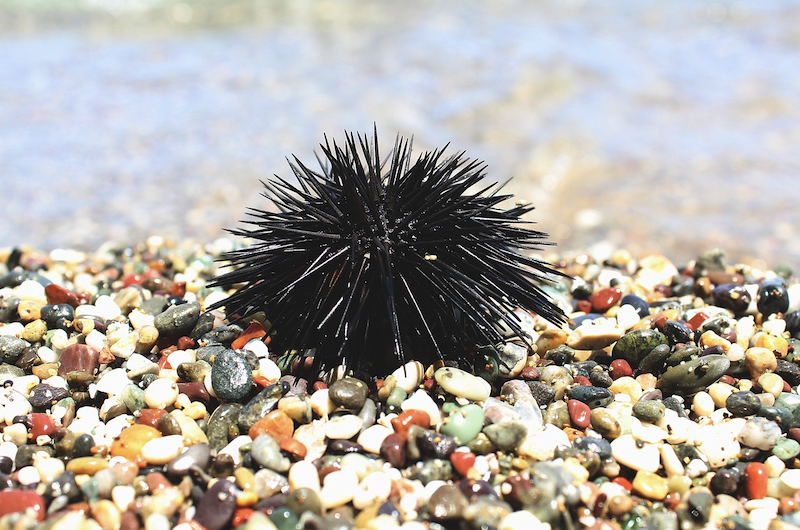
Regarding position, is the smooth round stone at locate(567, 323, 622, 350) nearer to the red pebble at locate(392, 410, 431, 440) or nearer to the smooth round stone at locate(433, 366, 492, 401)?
the smooth round stone at locate(433, 366, 492, 401)

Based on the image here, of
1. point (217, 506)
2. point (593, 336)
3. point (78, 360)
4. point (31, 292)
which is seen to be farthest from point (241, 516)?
point (31, 292)

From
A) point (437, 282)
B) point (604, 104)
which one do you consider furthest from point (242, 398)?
point (604, 104)

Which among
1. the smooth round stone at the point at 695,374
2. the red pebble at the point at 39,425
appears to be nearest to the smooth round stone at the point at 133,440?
the red pebble at the point at 39,425

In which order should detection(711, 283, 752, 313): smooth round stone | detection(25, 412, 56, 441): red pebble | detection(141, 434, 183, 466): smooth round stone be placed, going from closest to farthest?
detection(141, 434, 183, 466): smooth round stone → detection(25, 412, 56, 441): red pebble → detection(711, 283, 752, 313): smooth round stone

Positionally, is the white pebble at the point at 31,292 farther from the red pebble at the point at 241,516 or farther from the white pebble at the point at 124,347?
→ the red pebble at the point at 241,516

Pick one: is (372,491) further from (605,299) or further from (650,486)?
(605,299)

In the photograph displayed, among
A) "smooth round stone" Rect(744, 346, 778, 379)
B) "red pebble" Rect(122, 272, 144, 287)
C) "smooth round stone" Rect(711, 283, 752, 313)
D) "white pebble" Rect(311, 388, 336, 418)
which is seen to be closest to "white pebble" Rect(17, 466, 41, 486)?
"white pebble" Rect(311, 388, 336, 418)

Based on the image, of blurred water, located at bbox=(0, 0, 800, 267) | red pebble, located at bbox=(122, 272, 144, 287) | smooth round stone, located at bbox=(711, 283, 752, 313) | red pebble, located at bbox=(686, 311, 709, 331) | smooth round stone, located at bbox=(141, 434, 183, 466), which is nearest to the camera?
smooth round stone, located at bbox=(141, 434, 183, 466)

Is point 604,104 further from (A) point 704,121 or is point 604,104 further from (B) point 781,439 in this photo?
(B) point 781,439
